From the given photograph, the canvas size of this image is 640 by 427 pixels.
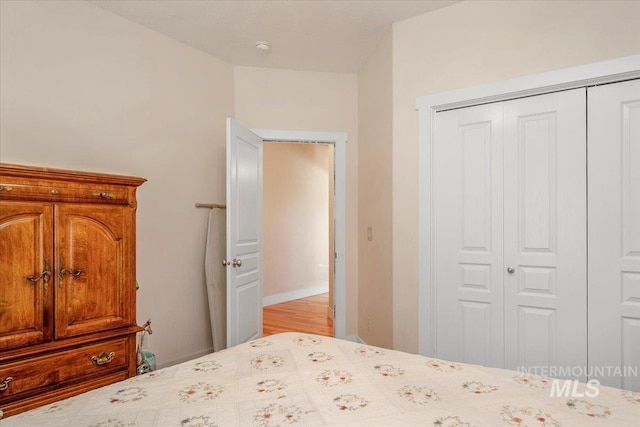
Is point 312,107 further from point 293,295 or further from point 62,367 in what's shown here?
point 293,295

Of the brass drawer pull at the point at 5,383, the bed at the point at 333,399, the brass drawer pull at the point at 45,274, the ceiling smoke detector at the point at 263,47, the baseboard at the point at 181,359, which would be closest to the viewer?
the bed at the point at 333,399

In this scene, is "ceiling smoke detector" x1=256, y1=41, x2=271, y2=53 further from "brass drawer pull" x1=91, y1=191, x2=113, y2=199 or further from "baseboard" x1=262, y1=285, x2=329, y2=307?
"baseboard" x1=262, y1=285, x2=329, y2=307

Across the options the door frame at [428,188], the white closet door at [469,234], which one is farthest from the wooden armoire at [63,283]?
the white closet door at [469,234]

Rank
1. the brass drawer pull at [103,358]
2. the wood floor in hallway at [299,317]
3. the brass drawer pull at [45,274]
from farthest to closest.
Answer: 1. the wood floor in hallway at [299,317]
2. the brass drawer pull at [103,358]
3. the brass drawer pull at [45,274]

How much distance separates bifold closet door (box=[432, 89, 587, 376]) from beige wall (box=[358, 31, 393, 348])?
430mm

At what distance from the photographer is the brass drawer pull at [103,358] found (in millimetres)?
2047

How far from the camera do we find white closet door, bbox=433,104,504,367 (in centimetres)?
256

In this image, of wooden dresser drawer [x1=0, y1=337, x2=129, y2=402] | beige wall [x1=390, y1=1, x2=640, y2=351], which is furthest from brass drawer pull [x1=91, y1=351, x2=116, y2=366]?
beige wall [x1=390, y1=1, x2=640, y2=351]

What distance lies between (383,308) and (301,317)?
207 centimetres

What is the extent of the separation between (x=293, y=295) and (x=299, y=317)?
1120 mm

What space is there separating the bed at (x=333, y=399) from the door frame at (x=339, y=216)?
2341 mm

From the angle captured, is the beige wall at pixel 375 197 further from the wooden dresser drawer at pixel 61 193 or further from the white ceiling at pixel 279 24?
the wooden dresser drawer at pixel 61 193

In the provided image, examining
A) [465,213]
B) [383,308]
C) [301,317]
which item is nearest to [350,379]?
[465,213]

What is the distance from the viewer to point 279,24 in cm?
298
